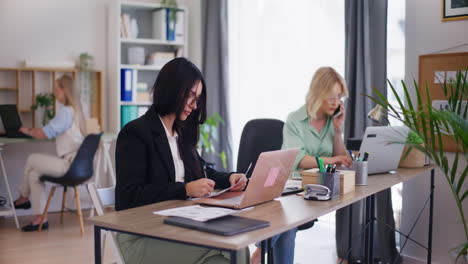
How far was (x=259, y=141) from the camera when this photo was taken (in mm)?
3521

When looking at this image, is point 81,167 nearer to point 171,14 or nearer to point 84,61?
point 84,61

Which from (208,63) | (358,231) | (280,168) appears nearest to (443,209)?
(358,231)

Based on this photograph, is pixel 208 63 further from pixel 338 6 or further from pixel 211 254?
pixel 211 254

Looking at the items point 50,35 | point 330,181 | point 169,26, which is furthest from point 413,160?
point 50,35

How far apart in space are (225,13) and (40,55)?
1893 mm

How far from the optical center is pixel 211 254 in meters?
2.08

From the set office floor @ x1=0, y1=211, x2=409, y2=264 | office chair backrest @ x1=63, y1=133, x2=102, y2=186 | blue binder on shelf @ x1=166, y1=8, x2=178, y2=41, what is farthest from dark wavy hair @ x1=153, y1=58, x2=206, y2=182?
blue binder on shelf @ x1=166, y1=8, x2=178, y2=41

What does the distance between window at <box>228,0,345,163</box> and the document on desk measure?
9.19 ft

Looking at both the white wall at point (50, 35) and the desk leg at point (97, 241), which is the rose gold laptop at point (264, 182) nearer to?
the desk leg at point (97, 241)

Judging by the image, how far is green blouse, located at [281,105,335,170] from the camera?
332 cm

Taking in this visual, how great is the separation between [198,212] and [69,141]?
136 inches

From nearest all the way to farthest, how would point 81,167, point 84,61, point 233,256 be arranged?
point 233,256
point 81,167
point 84,61

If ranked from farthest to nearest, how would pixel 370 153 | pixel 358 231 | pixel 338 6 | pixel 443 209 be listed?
pixel 338 6 < pixel 358 231 < pixel 443 209 < pixel 370 153

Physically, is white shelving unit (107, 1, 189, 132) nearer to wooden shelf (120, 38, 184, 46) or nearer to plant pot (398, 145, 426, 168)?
wooden shelf (120, 38, 184, 46)
